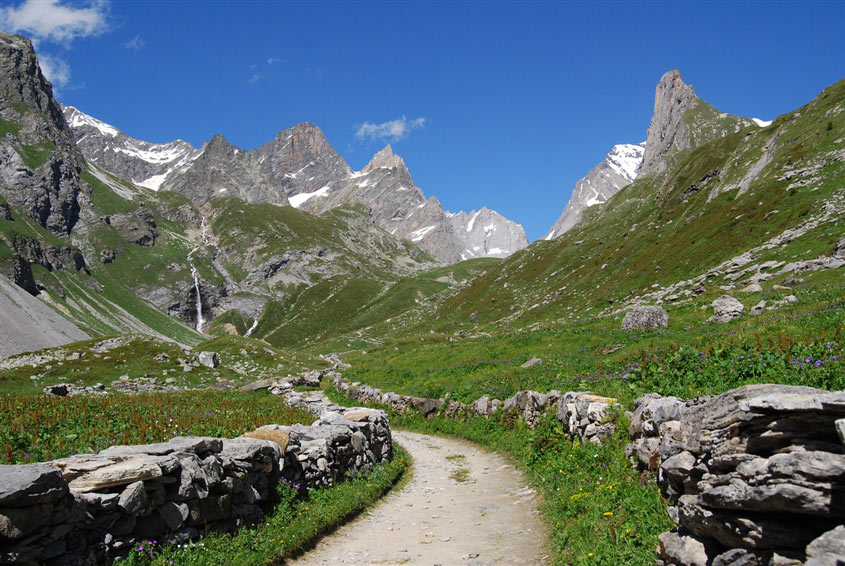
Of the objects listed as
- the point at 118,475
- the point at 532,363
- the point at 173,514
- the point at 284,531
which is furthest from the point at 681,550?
the point at 532,363

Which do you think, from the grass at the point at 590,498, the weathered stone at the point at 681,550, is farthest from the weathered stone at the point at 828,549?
the grass at the point at 590,498

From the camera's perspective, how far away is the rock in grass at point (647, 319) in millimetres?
34344

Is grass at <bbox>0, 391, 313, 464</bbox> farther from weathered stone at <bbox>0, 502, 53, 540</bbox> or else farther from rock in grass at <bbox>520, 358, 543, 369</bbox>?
rock in grass at <bbox>520, 358, 543, 369</bbox>

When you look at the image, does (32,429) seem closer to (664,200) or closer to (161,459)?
(161,459)

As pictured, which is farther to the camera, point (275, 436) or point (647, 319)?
point (647, 319)

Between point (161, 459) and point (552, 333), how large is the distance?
36319 mm

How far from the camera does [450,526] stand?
12.9 meters

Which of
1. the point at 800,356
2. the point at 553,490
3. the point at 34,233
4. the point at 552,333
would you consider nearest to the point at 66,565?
the point at 553,490

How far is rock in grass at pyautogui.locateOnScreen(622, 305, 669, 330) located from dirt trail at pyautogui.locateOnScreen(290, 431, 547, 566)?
20047 millimetres

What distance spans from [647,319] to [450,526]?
1062 inches

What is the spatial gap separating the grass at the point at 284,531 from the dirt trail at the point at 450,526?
0.34m

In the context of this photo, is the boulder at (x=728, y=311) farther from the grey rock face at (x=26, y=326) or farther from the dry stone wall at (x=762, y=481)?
the grey rock face at (x=26, y=326)

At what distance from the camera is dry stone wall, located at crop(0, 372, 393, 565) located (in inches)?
265

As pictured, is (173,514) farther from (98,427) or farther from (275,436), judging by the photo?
(98,427)
